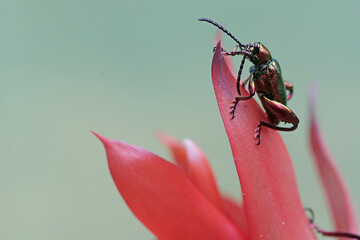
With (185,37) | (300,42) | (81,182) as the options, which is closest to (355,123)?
(300,42)

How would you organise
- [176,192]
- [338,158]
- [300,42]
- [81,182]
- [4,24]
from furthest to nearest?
[338,158]
[300,42]
[81,182]
[4,24]
[176,192]

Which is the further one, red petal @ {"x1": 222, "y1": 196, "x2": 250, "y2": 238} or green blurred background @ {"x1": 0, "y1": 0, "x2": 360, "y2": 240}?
green blurred background @ {"x1": 0, "y1": 0, "x2": 360, "y2": 240}

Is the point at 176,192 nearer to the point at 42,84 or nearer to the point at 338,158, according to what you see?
the point at 42,84

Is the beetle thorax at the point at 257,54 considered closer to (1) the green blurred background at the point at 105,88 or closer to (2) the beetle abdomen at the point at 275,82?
(2) the beetle abdomen at the point at 275,82

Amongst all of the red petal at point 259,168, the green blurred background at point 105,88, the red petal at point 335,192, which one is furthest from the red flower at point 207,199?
the green blurred background at point 105,88

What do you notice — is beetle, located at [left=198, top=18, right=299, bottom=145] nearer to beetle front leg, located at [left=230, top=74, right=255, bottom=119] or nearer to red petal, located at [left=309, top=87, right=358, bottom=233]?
beetle front leg, located at [left=230, top=74, right=255, bottom=119]

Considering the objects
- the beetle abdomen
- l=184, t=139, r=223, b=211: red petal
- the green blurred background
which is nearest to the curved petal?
l=184, t=139, r=223, b=211: red petal

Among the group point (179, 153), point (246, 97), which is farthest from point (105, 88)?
point (246, 97)
